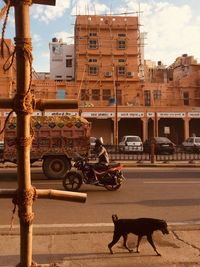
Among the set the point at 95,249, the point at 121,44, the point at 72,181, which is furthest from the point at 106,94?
the point at 95,249

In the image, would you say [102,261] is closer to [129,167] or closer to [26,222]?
[26,222]

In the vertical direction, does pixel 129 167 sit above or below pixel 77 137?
below

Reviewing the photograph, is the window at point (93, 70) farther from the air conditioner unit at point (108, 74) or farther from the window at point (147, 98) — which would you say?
the window at point (147, 98)

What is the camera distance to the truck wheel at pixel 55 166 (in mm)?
14414

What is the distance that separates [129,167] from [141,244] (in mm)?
12731

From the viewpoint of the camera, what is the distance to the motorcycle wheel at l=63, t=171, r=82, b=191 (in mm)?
11672

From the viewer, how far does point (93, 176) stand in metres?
11.6

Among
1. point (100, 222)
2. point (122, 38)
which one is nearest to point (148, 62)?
point (122, 38)

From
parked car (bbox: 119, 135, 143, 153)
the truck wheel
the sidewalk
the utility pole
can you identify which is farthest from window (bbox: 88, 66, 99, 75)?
the utility pole

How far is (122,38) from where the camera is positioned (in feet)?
172

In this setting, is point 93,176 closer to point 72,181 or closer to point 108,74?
point 72,181

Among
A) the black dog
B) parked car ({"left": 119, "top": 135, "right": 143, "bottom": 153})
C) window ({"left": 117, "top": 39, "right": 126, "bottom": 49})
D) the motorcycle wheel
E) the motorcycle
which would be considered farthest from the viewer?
window ({"left": 117, "top": 39, "right": 126, "bottom": 49})

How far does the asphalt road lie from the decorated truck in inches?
26.7

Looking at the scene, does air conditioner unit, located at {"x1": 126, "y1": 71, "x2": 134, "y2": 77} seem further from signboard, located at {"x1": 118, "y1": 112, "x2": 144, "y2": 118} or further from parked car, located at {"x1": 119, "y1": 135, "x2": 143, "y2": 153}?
parked car, located at {"x1": 119, "y1": 135, "x2": 143, "y2": 153}
